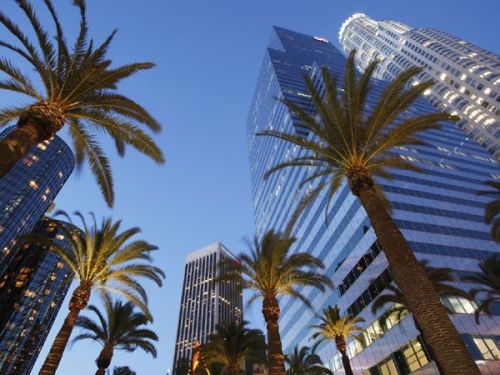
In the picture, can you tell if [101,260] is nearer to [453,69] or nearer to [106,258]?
[106,258]

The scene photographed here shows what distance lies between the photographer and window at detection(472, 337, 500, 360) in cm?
2580

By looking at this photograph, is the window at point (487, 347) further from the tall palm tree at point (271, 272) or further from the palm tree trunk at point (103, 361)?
the palm tree trunk at point (103, 361)

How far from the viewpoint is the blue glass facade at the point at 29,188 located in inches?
2817

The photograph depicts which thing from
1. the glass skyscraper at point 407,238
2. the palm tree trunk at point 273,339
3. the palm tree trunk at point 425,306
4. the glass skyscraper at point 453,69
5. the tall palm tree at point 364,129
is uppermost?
the glass skyscraper at point 453,69

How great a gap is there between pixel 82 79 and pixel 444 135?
3050 inches

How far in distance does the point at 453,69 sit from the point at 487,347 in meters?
102

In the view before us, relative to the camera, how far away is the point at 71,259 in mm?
16750

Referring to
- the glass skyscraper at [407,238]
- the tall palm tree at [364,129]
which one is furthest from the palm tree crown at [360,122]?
the glass skyscraper at [407,238]

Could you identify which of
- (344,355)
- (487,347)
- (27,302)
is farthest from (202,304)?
(487,347)

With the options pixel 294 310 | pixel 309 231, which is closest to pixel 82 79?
pixel 309 231

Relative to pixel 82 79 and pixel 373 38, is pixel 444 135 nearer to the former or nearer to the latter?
pixel 82 79

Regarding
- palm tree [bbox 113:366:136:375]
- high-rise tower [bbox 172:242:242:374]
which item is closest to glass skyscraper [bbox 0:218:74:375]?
high-rise tower [bbox 172:242:242:374]

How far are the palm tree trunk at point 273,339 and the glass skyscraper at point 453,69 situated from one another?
285 ft

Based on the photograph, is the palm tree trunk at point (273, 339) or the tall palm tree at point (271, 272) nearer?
the palm tree trunk at point (273, 339)
